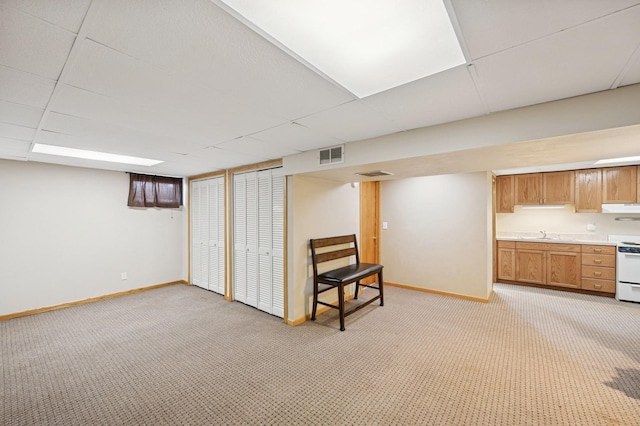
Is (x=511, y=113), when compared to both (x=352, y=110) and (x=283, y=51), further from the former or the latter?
(x=283, y=51)

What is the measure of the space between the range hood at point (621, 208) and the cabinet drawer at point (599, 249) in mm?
650

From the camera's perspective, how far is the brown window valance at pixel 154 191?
16.1 feet

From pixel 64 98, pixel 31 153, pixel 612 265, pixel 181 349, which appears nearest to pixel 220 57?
pixel 64 98

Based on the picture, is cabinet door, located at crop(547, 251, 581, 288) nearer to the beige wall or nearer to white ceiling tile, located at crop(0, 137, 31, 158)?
the beige wall

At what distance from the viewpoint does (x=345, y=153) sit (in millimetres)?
2947

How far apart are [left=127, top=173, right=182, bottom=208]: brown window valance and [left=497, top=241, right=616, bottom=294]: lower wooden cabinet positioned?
6694mm

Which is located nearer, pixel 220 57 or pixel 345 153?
pixel 220 57

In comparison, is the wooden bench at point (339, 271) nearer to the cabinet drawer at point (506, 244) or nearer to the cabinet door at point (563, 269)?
the cabinet drawer at point (506, 244)

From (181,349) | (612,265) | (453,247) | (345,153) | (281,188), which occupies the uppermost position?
(345,153)

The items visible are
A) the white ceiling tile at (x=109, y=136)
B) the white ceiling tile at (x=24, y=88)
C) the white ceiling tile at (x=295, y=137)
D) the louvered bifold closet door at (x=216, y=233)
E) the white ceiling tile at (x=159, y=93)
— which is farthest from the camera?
the louvered bifold closet door at (x=216, y=233)

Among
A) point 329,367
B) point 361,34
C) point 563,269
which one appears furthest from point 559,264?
point 361,34

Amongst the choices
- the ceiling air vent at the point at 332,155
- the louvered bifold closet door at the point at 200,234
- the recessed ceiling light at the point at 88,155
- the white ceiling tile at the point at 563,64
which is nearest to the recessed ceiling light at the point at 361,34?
the white ceiling tile at the point at 563,64

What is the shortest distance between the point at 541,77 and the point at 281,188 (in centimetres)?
293

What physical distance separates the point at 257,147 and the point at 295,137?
0.62m
